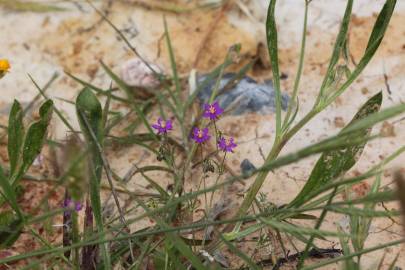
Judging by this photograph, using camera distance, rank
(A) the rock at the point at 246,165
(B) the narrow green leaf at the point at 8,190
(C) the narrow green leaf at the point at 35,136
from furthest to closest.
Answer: (A) the rock at the point at 246,165
(C) the narrow green leaf at the point at 35,136
(B) the narrow green leaf at the point at 8,190

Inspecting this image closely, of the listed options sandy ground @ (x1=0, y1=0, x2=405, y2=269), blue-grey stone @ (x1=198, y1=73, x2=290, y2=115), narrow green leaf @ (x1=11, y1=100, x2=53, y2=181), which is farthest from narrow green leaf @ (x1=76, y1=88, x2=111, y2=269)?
blue-grey stone @ (x1=198, y1=73, x2=290, y2=115)

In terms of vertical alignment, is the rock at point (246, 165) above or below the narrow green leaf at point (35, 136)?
above

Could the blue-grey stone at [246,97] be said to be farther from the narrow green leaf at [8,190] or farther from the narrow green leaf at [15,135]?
the narrow green leaf at [8,190]

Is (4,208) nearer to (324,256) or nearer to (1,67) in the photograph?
(1,67)

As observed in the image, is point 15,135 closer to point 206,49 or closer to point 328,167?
point 328,167

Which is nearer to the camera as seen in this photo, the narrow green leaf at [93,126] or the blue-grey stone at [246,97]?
the narrow green leaf at [93,126]

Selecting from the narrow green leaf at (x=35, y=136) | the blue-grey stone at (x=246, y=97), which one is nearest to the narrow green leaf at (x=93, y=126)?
the narrow green leaf at (x=35, y=136)

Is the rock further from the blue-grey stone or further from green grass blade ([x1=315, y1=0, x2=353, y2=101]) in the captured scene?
green grass blade ([x1=315, y1=0, x2=353, y2=101])
